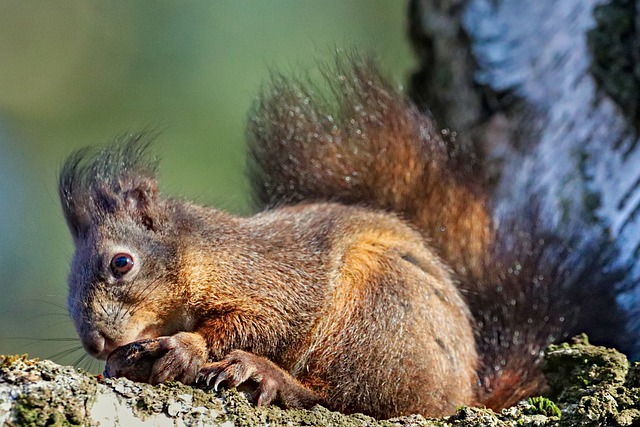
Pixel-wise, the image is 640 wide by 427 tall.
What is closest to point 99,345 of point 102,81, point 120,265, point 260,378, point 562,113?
point 120,265

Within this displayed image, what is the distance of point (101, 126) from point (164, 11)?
1.01 m

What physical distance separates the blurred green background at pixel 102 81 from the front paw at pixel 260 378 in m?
2.98

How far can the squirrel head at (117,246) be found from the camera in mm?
2252

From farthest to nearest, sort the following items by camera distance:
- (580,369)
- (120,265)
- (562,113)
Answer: (562,113) → (120,265) → (580,369)

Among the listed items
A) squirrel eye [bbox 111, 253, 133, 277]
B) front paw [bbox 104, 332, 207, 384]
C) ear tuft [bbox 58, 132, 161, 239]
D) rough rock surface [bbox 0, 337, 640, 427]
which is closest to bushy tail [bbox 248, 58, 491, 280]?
ear tuft [bbox 58, 132, 161, 239]

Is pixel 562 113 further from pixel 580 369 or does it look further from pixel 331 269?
pixel 580 369

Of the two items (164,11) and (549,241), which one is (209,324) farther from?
(164,11)

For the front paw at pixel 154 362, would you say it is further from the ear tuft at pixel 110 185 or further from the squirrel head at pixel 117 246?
the ear tuft at pixel 110 185

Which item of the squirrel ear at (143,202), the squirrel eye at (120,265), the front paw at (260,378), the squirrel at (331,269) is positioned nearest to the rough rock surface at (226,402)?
the front paw at (260,378)

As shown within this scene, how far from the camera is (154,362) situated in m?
1.95

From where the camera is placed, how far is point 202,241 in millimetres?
2531

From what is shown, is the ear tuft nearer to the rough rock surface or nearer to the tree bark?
the rough rock surface

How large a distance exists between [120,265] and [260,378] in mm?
582

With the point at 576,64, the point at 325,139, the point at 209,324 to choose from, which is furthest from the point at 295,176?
the point at 576,64
